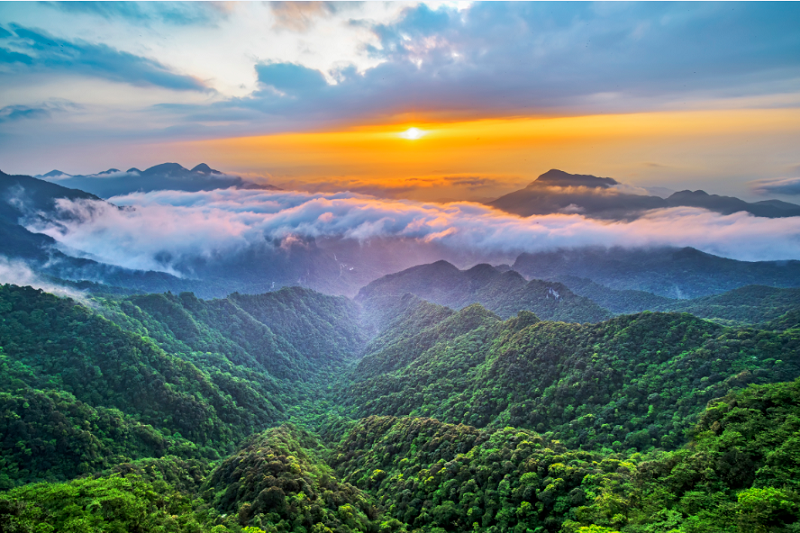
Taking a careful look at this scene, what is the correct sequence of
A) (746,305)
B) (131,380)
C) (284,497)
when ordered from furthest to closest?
(746,305) < (131,380) < (284,497)

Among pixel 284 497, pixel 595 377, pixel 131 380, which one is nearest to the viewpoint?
pixel 284 497

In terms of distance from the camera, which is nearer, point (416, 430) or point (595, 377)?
point (416, 430)

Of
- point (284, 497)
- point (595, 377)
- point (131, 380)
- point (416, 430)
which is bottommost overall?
point (416, 430)

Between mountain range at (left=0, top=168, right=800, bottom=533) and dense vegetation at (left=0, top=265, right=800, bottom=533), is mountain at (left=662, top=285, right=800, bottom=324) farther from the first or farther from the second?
dense vegetation at (left=0, top=265, right=800, bottom=533)

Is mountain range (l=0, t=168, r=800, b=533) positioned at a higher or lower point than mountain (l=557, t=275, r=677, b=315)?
higher

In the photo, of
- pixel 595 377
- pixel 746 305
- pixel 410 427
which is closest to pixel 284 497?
pixel 410 427

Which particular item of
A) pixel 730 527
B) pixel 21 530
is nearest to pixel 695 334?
pixel 730 527

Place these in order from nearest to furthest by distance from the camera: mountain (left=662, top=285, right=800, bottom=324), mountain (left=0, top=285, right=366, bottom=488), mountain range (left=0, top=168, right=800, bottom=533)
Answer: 1. mountain range (left=0, top=168, right=800, bottom=533)
2. mountain (left=0, top=285, right=366, bottom=488)
3. mountain (left=662, top=285, right=800, bottom=324)

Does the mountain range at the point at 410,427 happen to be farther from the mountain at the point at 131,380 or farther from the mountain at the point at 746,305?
the mountain at the point at 746,305

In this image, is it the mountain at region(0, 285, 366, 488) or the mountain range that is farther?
the mountain at region(0, 285, 366, 488)

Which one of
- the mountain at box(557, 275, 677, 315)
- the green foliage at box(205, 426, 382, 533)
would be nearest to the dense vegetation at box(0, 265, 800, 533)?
the green foliage at box(205, 426, 382, 533)

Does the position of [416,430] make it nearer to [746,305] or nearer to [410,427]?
[410,427]

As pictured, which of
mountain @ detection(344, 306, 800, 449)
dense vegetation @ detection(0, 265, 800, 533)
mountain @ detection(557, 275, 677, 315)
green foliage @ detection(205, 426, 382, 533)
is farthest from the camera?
mountain @ detection(557, 275, 677, 315)
